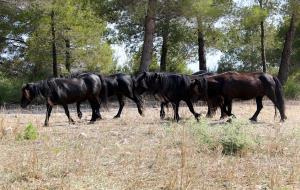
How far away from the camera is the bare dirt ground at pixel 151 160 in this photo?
21.3 feet

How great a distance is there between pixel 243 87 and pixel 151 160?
6595mm

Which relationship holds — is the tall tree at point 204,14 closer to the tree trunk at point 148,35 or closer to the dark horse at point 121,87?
the tree trunk at point 148,35

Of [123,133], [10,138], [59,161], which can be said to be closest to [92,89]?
[123,133]

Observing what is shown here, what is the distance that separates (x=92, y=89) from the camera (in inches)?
565

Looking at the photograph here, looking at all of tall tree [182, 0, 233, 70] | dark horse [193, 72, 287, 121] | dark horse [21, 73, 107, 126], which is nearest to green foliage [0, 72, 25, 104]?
tall tree [182, 0, 233, 70]

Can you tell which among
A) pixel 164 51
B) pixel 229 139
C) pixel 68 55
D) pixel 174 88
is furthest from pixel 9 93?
pixel 229 139

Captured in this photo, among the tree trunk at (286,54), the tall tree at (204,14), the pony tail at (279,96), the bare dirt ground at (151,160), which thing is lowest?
the bare dirt ground at (151,160)

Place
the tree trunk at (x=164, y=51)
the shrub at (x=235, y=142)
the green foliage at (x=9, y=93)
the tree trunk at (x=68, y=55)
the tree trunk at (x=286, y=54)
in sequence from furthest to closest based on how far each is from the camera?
the tree trunk at (x=68, y=55) → the tree trunk at (x=164, y=51) → the tree trunk at (x=286, y=54) → the green foliage at (x=9, y=93) → the shrub at (x=235, y=142)

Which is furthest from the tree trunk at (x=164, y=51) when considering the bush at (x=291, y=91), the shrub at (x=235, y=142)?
the shrub at (x=235, y=142)

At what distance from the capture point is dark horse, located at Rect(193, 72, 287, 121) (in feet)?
45.6

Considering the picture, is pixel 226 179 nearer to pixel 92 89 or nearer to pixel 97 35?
pixel 92 89

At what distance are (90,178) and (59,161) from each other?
4.42ft

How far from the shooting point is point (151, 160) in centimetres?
789

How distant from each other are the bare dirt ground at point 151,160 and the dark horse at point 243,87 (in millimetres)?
2835
